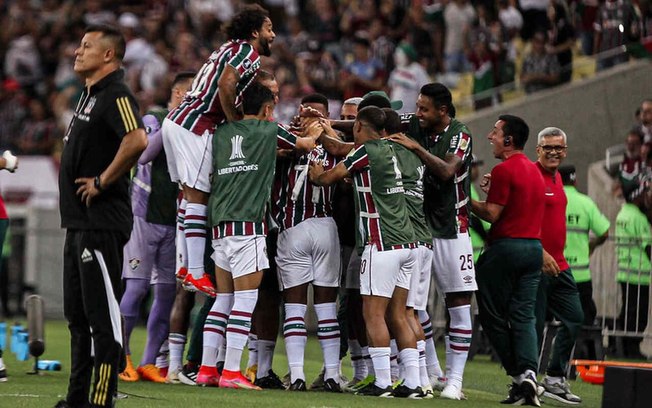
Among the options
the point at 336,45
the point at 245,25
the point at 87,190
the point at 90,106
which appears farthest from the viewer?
the point at 336,45

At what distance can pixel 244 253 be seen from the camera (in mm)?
10195

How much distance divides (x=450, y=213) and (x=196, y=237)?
2.16 metres

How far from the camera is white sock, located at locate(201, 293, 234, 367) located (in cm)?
1027

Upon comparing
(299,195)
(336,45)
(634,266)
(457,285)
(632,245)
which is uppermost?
(336,45)

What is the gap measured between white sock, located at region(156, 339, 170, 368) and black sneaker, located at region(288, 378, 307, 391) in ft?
4.66

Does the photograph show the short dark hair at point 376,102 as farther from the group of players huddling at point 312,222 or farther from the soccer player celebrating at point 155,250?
the soccer player celebrating at point 155,250

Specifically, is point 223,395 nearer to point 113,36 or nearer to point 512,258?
point 512,258

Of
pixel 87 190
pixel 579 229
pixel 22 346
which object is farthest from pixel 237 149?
pixel 579 229

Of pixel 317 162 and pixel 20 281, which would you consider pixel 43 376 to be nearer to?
pixel 317 162

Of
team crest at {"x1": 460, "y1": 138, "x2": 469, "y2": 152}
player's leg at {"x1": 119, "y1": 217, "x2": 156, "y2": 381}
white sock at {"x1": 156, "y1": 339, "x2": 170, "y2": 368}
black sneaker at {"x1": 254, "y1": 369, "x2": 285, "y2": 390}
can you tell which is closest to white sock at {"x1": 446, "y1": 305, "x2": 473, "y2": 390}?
team crest at {"x1": 460, "y1": 138, "x2": 469, "y2": 152}

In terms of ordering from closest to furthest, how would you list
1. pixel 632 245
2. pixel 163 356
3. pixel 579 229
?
1. pixel 163 356
2. pixel 579 229
3. pixel 632 245

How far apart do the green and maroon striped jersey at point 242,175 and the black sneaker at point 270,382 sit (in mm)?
1349

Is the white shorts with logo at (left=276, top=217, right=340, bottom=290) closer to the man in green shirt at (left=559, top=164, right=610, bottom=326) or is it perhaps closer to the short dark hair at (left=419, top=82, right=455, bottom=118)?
the short dark hair at (left=419, top=82, right=455, bottom=118)

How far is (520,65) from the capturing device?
21.5 m
